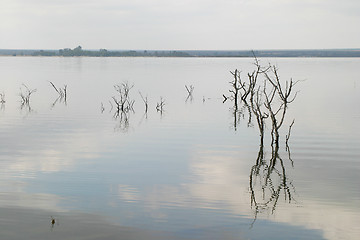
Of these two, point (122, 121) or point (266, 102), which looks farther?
point (266, 102)

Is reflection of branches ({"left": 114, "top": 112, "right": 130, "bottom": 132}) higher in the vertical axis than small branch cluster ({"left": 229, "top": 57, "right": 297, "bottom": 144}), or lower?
lower

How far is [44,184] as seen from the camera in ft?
52.8

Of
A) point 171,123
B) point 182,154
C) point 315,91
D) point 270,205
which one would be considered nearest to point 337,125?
point 171,123

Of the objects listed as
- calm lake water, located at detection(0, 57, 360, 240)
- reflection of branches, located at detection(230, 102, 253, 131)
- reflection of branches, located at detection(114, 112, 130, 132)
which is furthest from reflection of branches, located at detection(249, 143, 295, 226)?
reflection of branches, located at detection(114, 112, 130, 132)

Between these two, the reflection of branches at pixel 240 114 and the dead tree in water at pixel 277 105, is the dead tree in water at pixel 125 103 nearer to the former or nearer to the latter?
the reflection of branches at pixel 240 114

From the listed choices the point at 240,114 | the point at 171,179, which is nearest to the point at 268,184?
the point at 171,179

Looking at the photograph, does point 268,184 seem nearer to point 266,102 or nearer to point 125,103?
point 266,102

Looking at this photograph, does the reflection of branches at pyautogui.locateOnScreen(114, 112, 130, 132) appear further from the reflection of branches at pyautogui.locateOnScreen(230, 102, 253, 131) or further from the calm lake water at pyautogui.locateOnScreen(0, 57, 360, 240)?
the reflection of branches at pyautogui.locateOnScreen(230, 102, 253, 131)

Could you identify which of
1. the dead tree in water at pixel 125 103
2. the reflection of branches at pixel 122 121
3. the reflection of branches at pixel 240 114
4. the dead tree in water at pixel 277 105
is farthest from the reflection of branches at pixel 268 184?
the dead tree in water at pixel 125 103

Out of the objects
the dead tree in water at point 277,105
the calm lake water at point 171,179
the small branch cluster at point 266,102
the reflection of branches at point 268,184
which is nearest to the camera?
the calm lake water at point 171,179

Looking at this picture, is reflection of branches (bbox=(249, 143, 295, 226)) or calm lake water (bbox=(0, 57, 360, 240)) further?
reflection of branches (bbox=(249, 143, 295, 226))

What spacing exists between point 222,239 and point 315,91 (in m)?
49.7

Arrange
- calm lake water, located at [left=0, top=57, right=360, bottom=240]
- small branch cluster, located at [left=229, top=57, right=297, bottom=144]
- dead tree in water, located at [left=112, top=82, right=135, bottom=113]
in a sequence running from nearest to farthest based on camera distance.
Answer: calm lake water, located at [left=0, top=57, right=360, bottom=240] < small branch cluster, located at [left=229, top=57, right=297, bottom=144] < dead tree in water, located at [left=112, top=82, right=135, bottom=113]

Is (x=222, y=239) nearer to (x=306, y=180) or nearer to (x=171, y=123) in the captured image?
(x=306, y=180)
